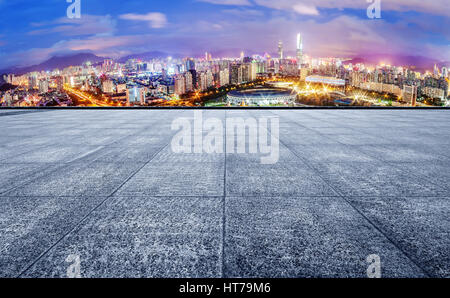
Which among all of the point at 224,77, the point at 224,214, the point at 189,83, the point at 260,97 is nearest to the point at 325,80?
the point at 260,97

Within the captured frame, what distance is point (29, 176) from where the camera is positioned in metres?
4.77

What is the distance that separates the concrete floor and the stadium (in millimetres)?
62322

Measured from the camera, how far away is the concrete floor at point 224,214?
2.29 m

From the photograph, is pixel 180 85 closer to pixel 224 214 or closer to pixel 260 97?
pixel 260 97

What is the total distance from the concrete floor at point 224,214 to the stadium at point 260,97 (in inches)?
2454

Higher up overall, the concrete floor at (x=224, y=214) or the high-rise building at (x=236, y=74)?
the high-rise building at (x=236, y=74)

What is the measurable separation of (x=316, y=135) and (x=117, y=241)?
7.44 meters

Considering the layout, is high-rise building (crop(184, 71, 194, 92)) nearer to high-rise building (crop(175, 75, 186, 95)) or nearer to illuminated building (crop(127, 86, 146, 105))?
high-rise building (crop(175, 75, 186, 95))

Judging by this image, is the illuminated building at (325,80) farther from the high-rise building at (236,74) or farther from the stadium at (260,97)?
the high-rise building at (236,74)

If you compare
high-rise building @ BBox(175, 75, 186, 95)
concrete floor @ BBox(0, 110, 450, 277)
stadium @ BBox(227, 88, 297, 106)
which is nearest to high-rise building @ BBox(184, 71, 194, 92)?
high-rise building @ BBox(175, 75, 186, 95)

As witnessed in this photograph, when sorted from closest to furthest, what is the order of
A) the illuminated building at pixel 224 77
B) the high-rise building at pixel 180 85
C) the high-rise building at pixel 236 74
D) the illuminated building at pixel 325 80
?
the high-rise building at pixel 180 85
the illuminated building at pixel 325 80
the illuminated building at pixel 224 77
the high-rise building at pixel 236 74

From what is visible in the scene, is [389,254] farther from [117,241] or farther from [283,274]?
[117,241]

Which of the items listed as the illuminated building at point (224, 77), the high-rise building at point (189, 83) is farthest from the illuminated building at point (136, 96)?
the illuminated building at point (224, 77)

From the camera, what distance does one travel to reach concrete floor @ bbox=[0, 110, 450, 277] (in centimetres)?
229
